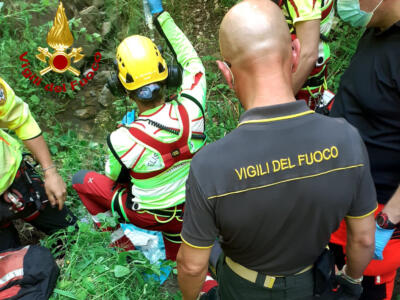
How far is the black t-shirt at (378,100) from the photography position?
174 cm

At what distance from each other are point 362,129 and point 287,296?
3.28 ft

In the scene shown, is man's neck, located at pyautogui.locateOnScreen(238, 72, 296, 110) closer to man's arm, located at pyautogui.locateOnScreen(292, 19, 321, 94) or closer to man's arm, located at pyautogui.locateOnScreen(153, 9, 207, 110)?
man's arm, located at pyautogui.locateOnScreen(292, 19, 321, 94)

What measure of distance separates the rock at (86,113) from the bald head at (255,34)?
4.34m

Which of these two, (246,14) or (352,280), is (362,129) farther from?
(246,14)

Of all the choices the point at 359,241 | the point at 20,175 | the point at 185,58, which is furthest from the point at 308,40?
the point at 20,175

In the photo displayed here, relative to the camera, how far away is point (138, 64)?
96.3 inches

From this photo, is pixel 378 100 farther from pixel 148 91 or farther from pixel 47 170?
pixel 47 170

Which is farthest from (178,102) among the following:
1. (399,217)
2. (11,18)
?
(11,18)

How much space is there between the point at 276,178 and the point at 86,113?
4594 mm

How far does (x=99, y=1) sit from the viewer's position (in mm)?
5816

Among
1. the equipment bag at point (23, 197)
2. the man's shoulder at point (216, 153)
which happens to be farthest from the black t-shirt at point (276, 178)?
the equipment bag at point (23, 197)

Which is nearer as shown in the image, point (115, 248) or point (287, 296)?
point (287, 296)

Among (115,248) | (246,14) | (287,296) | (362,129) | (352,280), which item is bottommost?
(115,248)

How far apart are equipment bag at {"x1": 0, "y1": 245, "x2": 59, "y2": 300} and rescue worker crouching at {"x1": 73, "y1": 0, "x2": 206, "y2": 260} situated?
28.4 inches
